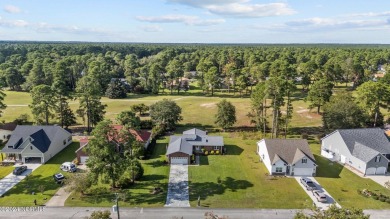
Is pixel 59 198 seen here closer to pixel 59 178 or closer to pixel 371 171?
pixel 59 178

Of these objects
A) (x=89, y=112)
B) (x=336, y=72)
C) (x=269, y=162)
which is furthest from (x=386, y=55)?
(x=89, y=112)

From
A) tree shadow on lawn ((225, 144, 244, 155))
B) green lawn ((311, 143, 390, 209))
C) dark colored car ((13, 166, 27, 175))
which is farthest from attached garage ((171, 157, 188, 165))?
dark colored car ((13, 166, 27, 175))

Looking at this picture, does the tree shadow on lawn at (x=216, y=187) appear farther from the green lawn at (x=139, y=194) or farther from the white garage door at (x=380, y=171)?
the white garage door at (x=380, y=171)

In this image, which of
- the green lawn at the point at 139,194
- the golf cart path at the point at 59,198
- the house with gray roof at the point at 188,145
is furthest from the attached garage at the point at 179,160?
the golf cart path at the point at 59,198

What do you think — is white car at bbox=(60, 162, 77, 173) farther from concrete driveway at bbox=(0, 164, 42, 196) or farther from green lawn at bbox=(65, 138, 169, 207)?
green lawn at bbox=(65, 138, 169, 207)

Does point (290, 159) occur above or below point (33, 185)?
above

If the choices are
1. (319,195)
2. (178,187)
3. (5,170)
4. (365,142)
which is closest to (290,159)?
(319,195)
